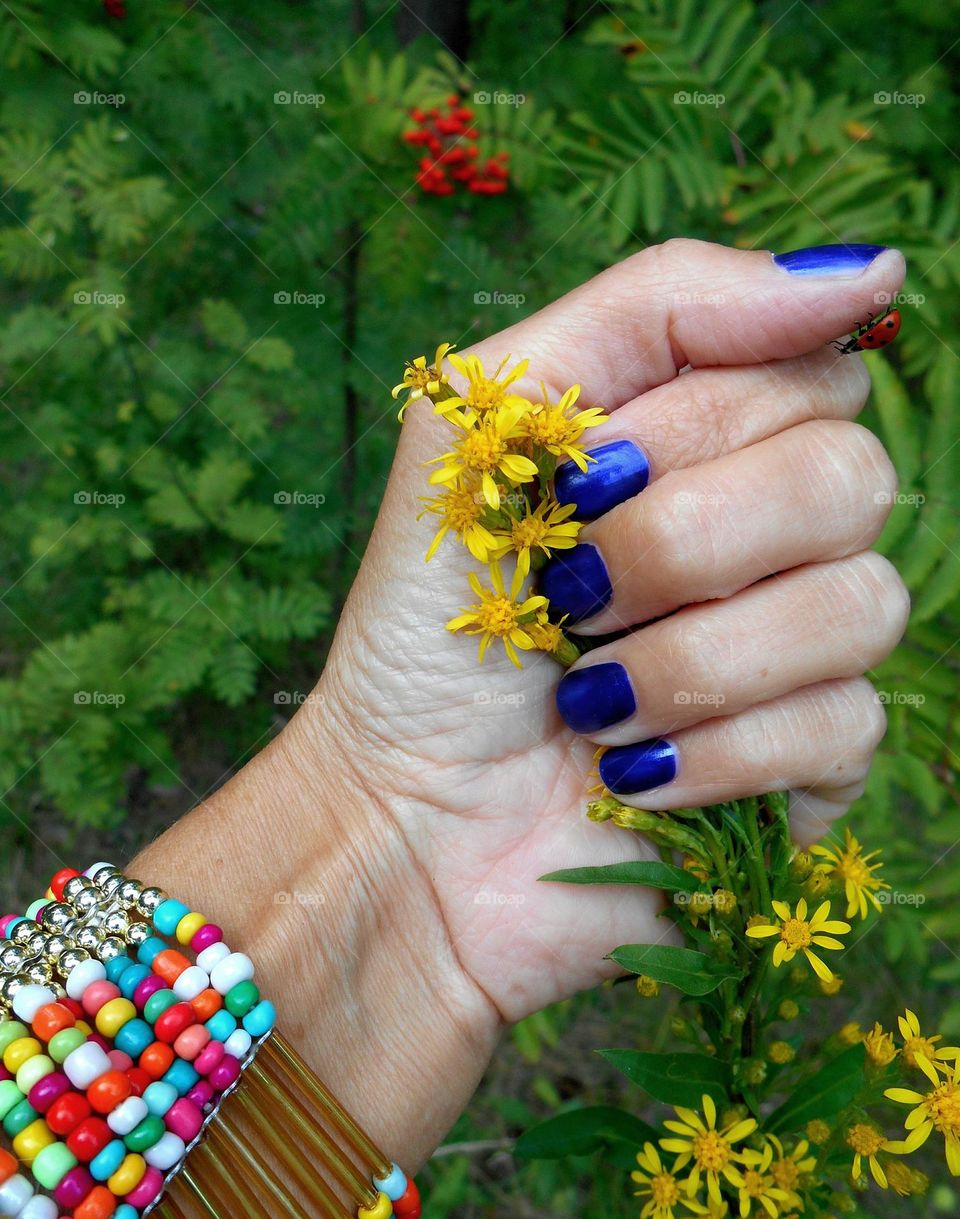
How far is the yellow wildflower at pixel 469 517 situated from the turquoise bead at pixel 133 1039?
90 cm

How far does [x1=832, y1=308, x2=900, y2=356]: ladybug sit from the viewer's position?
170 centimetres

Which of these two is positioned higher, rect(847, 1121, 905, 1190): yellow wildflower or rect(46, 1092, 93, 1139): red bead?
rect(46, 1092, 93, 1139): red bead

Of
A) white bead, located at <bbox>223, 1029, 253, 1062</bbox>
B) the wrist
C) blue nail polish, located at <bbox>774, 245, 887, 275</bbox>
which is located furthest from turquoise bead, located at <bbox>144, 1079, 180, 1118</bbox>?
blue nail polish, located at <bbox>774, 245, 887, 275</bbox>

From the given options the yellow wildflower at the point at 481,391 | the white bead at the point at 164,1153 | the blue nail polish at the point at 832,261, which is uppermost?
the yellow wildflower at the point at 481,391

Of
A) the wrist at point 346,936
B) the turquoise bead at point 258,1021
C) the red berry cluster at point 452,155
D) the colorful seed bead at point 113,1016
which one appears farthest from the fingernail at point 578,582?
the red berry cluster at point 452,155

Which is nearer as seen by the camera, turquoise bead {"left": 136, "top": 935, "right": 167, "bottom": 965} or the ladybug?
turquoise bead {"left": 136, "top": 935, "right": 167, "bottom": 965}

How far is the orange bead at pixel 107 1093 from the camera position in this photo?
1.37 metres

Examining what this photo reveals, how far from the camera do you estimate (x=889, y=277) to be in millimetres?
1641

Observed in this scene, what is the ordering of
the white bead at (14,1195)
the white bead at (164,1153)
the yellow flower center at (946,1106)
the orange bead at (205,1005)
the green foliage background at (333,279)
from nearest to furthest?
the white bead at (14,1195) < the white bead at (164,1153) < the orange bead at (205,1005) < the yellow flower center at (946,1106) < the green foliage background at (333,279)

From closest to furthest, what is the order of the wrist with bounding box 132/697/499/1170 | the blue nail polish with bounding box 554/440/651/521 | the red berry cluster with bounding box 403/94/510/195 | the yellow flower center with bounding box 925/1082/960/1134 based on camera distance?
1. the yellow flower center with bounding box 925/1082/960/1134
2. the blue nail polish with bounding box 554/440/651/521
3. the wrist with bounding box 132/697/499/1170
4. the red berry cluster with bounding box 403/94/510/195

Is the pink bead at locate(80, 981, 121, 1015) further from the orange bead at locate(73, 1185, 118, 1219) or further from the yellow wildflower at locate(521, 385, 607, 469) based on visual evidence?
the yellow wildflower at locate(521, 385, 607, 469)

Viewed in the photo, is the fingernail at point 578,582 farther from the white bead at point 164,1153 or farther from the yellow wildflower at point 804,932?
the white bead at point 164,1153

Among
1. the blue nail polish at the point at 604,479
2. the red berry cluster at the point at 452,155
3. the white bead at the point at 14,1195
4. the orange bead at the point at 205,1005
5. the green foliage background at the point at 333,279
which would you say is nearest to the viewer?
the white bead at the point at 14,1195

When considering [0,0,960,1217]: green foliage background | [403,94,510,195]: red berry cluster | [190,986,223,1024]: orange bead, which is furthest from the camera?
[403,94,510,195]: red berry cluster
